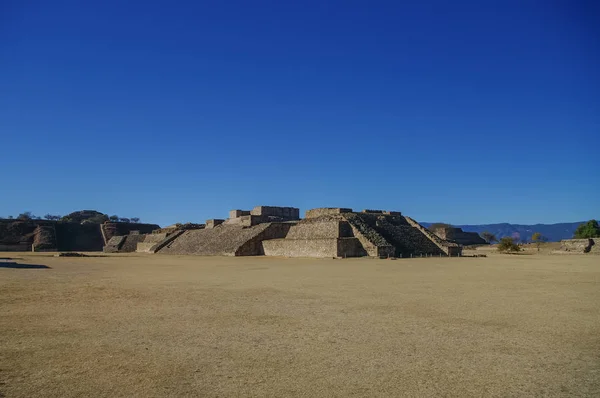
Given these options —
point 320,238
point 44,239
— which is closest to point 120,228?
point 44,239

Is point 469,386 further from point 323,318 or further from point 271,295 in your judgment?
point 271,295

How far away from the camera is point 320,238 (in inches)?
1229

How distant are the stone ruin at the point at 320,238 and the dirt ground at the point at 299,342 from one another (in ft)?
55.9

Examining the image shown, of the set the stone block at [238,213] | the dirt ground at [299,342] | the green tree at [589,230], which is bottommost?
the dirt ground at [299,342]

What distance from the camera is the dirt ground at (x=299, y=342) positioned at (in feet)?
16.6

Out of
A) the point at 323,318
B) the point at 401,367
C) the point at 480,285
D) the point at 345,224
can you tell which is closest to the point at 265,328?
the point at 323,318

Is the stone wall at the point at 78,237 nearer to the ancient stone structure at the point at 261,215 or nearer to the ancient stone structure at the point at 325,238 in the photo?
the ancient stone structure at the point at 325,238

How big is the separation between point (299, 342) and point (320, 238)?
79.8 ft

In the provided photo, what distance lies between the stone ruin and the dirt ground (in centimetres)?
1704

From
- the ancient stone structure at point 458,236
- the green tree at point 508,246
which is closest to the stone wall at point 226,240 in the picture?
the ancient stone structure at point 458,236

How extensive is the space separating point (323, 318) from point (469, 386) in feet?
13.4

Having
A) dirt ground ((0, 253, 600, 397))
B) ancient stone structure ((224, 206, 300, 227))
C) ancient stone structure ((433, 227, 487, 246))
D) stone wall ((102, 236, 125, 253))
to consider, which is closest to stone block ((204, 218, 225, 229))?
ancient stone structure ((224, 206, 300, 227))

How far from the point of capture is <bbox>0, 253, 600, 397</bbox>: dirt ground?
5055mm

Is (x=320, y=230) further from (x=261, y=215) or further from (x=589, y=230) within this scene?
(x=589, y=230)
